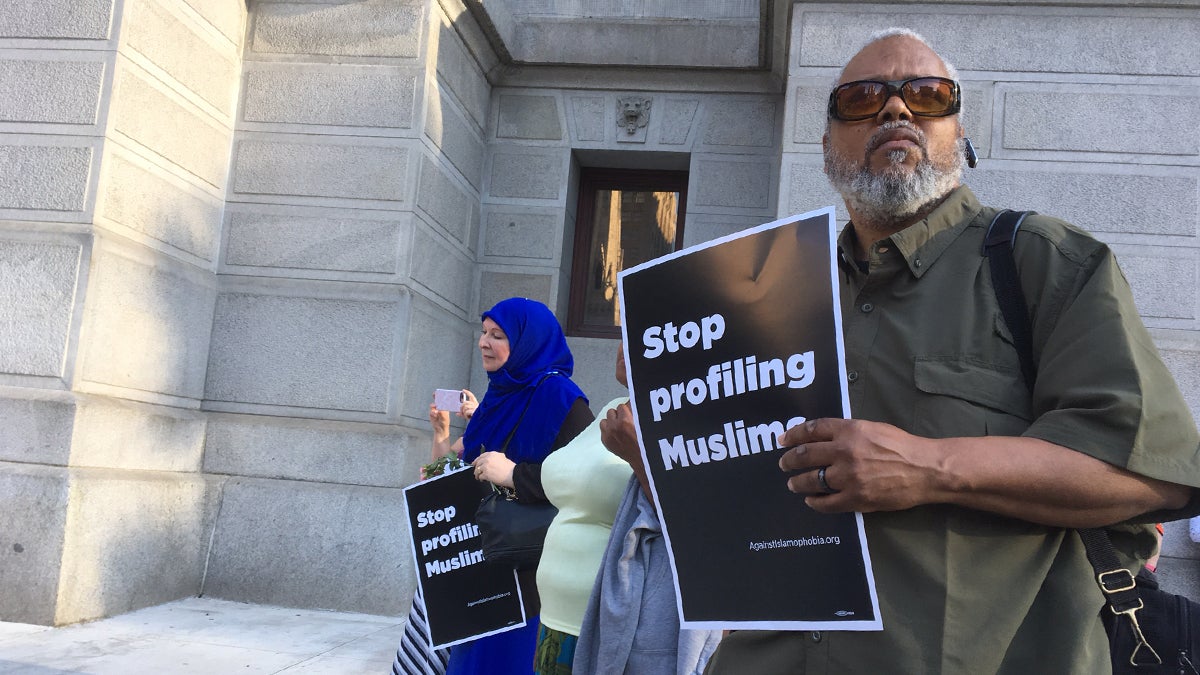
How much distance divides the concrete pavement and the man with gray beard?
4330 millimetres

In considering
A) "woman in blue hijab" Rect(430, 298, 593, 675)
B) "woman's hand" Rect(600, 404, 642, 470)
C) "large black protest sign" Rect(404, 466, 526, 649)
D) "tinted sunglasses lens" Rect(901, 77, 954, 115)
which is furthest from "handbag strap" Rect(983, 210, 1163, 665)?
"large black protest sign" Rect(404, 466, 526, 649)

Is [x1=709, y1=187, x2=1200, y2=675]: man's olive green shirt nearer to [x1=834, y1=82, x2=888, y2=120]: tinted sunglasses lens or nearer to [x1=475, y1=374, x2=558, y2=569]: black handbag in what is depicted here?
[x1=834, y1=82, x2=888, y2=120]: tinted sunglasses lens

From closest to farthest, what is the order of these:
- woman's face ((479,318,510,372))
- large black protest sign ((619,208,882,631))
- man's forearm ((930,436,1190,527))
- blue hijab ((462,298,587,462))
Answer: man's forearm ((930,436,1190,527)) < large black protest sign ((619,208,882,631)) < blue hijab ((462,298,587,462)) < woman's face ((479,318,510,372))

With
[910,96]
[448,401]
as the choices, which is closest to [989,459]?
[910,96]

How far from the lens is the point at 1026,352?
1431 millimetres

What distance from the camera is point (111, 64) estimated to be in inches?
239

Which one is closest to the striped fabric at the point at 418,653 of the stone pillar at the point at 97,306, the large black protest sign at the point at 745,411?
the stone pillar at the point at 97,306

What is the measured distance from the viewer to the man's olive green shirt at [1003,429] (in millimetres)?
1297

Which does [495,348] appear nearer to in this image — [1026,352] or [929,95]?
[929,95]

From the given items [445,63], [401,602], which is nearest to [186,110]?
[445,63]

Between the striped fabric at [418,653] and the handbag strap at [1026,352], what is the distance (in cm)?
308

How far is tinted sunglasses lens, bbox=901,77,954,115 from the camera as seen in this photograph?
172cm

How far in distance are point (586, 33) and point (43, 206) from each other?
15.1 ft

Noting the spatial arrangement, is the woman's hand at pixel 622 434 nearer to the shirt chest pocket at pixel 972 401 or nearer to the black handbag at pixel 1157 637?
the shirt chest pocket at pixel 972 401
